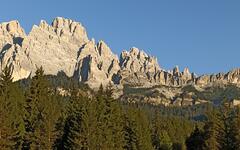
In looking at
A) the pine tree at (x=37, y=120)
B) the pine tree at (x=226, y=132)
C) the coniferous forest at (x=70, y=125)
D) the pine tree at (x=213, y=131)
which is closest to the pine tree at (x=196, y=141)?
the pine tree at (x=226, y=132)

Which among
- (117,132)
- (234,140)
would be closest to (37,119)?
(117,132)

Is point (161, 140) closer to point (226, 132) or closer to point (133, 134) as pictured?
point (226, 132)

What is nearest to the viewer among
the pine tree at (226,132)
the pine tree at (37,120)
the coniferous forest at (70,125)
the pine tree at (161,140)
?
the coniferous forest at (70,125)

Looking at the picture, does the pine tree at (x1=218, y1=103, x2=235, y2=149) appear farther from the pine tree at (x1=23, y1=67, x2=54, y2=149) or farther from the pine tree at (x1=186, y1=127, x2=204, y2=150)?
the pine tree at (x1=23, y1=67, x2=54, y2=149)

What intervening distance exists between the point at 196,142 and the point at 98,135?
214 ft

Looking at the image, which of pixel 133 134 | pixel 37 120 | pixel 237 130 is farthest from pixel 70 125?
pixel 237 130

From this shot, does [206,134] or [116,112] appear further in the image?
[206,134]

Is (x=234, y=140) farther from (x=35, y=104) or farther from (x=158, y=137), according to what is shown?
(x=35, y=104)

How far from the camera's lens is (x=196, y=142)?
138000 mm

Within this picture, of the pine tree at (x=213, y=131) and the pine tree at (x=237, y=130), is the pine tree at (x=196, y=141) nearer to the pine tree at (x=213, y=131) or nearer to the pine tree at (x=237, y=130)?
the pine tree at (x=213, y=131)

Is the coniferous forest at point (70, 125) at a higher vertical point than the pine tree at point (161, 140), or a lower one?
lower

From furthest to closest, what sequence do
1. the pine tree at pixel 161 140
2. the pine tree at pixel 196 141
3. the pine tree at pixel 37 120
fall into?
the pine tree at pixel 161 140
the pine tree at pixel 196 141
the pine tree at pixel 37 120

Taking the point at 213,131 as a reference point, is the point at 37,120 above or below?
below

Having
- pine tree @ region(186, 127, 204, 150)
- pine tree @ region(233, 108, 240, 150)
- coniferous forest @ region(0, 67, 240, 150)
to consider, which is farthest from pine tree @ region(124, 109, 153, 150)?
pine tree @ region(186, 127, 204, 150)
